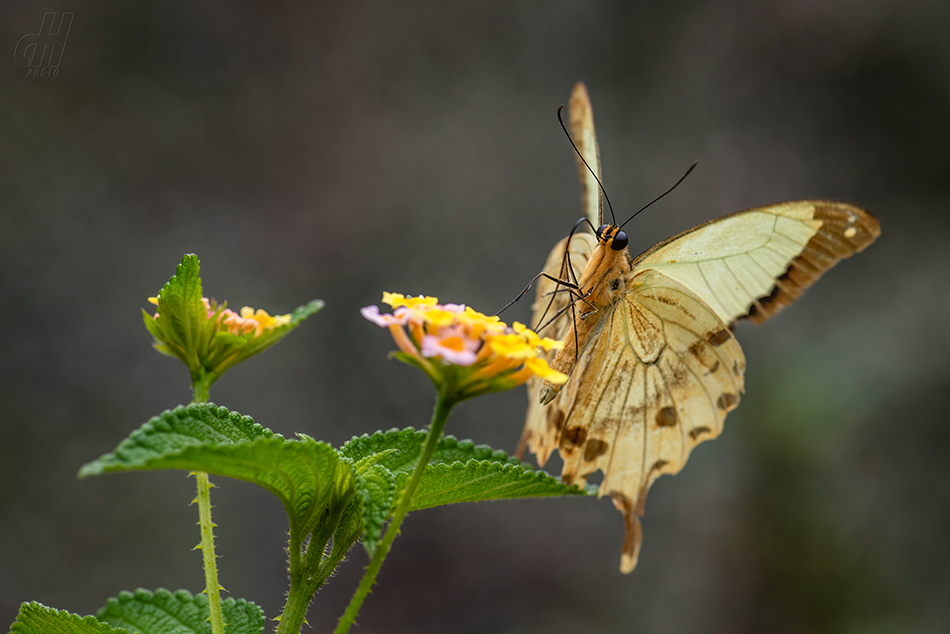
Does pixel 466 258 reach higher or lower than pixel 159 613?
higher

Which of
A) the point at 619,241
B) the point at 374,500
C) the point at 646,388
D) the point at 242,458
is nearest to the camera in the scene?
the point at 242,458

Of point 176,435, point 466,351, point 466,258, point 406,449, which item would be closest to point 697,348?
point 406,449

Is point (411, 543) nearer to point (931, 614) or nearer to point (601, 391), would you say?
point (601, 391)

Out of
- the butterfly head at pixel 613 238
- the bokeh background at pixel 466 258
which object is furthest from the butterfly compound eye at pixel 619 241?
the bokeh background at pixel 466 258

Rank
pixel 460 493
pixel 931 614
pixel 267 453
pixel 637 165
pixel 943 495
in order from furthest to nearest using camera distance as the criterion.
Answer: pixel 637 165, pixel 943 495, pixel 931 614, pixel 460 493, pixel 267 453

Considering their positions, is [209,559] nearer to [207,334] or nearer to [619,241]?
[207,334]

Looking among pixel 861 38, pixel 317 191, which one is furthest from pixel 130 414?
pixel 861 38
